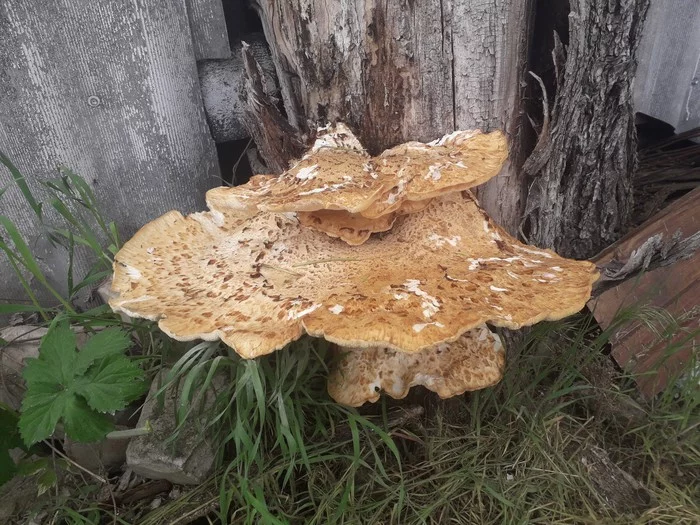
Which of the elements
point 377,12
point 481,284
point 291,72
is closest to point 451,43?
point 377,12

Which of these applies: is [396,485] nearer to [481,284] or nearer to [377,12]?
[481,284]

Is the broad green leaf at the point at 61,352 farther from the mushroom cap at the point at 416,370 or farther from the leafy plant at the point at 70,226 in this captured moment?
the mushroom cap at the point at 416,370

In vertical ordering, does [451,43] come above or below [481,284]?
above

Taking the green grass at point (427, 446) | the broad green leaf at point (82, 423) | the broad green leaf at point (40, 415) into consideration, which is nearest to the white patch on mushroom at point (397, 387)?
the green grass at point (427, 446)

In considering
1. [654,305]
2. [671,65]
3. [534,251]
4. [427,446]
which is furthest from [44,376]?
[671,65]

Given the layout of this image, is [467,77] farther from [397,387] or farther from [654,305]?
[654,305]

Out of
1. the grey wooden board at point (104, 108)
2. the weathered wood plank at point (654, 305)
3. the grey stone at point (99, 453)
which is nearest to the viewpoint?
the grey stone at point (99, 453)

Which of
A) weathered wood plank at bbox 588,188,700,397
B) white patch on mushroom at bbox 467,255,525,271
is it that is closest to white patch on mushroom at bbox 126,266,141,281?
white patch on mushroom at bbox 467,255,525,271
